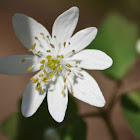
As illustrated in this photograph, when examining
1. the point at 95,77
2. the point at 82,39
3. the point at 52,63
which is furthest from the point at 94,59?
the point at 95,77

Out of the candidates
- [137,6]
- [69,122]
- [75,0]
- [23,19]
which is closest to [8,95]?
[69,122]

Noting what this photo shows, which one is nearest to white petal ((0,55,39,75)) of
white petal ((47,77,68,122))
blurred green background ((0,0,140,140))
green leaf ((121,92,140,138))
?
white petal ((47,77,68,122))

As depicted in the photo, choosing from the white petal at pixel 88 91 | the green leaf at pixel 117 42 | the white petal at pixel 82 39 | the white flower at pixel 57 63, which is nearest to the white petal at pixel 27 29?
the white flower at pixel 57 63

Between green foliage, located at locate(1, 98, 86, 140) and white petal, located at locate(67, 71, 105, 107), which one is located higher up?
white petal, located at locate(67, 71, 105, 107)

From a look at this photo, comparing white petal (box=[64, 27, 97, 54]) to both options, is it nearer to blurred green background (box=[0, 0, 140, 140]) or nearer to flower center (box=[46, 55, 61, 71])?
flower center (box=[46, 55, 61, 71])

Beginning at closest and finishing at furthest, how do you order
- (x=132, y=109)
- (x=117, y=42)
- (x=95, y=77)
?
(x=132, y=109) → (x=117, y=42) → (x=95, y=77)

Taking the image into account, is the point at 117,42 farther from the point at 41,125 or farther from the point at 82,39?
the point at 41,125
